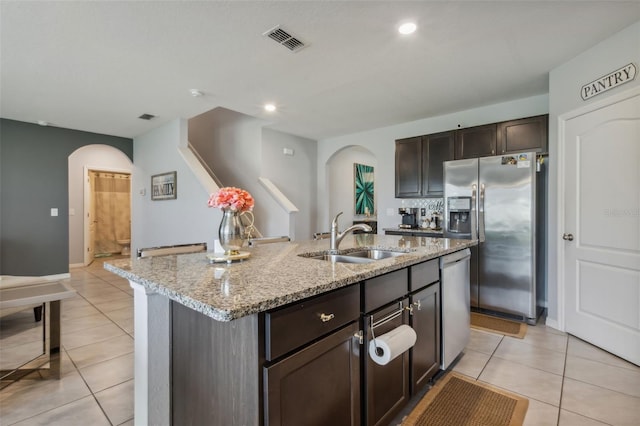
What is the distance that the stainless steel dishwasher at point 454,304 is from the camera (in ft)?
6.75

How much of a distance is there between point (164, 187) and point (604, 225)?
18.1 feet

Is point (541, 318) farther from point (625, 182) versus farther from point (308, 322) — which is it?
point (308, 322)

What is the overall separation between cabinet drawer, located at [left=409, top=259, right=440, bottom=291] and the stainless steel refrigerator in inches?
68.1

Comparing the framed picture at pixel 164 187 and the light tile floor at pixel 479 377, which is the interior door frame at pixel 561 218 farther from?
the framed picture at pixel 164 187

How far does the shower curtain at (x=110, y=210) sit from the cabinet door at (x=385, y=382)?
306 inches

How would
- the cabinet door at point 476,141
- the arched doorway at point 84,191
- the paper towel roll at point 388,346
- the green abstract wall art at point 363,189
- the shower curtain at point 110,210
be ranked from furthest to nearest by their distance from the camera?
the green abstract wall art at point 363,189 → the shower curtain at point 110,210 → the arched doorway at point 84,191 → the cabinet door at point 476,141 → the paper towel roll at point 388,346

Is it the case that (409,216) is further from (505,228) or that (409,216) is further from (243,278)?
(243,278)

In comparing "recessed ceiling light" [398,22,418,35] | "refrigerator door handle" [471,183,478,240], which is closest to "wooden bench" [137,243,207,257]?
"recessed ceiling light" [398,22,418,35]

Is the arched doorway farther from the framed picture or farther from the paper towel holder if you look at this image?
the paper towel holder

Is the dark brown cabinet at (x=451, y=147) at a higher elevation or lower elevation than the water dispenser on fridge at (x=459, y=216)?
higher

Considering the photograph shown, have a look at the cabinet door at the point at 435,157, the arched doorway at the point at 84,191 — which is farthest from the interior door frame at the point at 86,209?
the cabinet door at the point at 435,157

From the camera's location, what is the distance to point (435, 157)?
4238 millimetres

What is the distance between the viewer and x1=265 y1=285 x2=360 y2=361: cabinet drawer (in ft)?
3.25

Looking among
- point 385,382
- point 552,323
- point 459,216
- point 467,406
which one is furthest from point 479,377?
point 459,216
